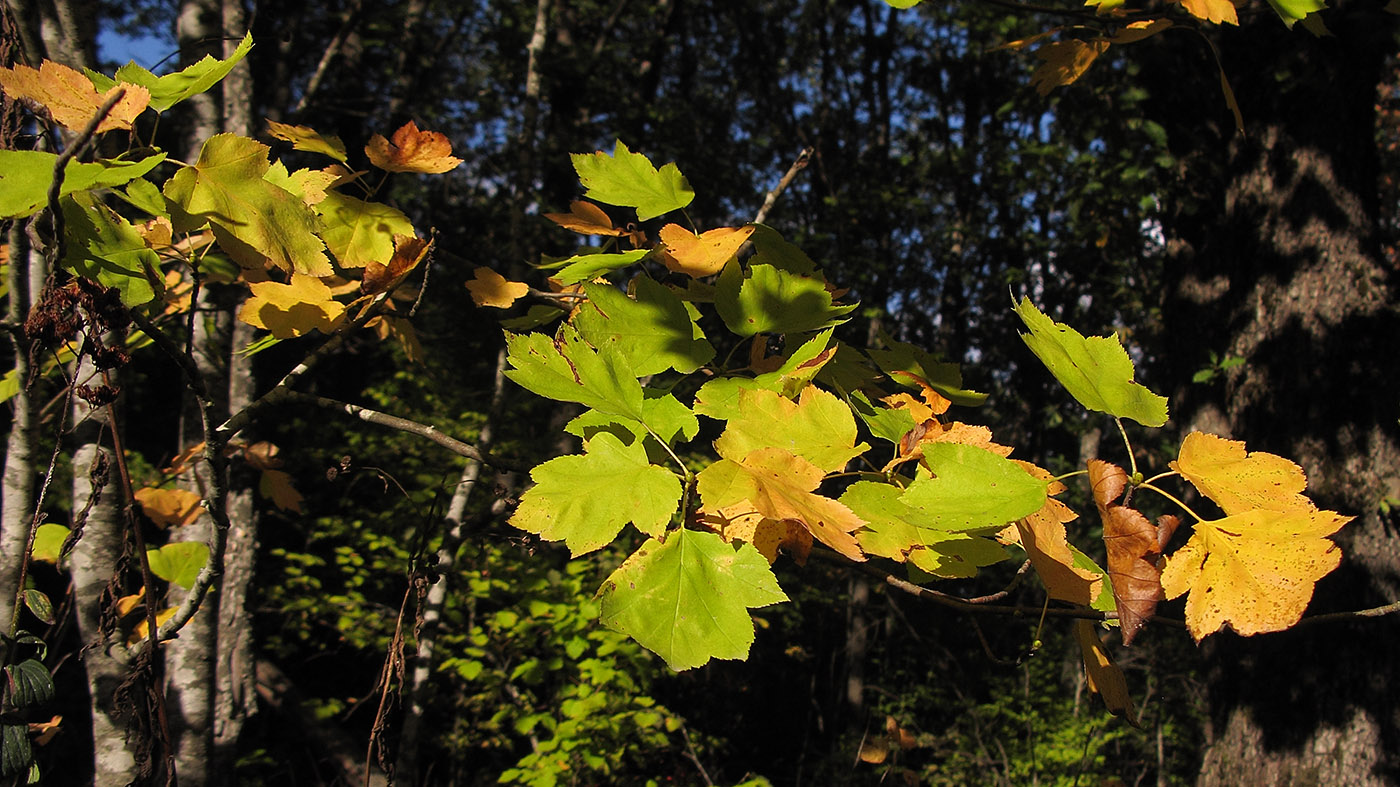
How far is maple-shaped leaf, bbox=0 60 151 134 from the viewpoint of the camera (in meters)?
0.57

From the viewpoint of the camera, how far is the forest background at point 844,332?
6.72ft

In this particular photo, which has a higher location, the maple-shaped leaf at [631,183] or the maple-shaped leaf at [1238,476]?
the maple-shaped leaf at [631,183]

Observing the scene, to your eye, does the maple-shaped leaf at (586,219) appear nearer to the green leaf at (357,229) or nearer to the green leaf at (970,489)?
the green leaf at (357,229)

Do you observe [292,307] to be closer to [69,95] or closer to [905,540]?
[69,95]

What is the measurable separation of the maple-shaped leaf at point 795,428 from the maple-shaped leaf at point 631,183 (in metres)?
0.29

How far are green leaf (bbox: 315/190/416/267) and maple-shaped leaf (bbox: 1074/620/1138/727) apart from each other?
73cm

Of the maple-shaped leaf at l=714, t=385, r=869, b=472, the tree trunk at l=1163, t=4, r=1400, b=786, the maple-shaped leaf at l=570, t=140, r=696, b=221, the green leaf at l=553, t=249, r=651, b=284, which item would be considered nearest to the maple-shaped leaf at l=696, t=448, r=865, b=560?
the maple-shaped leaf at l=714, t=385, r=869, b=472

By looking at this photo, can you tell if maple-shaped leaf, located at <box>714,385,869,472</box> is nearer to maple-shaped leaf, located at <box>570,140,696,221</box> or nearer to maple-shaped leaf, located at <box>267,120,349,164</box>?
maple-shaped leaf, located at <box>570,140,696,221</box>

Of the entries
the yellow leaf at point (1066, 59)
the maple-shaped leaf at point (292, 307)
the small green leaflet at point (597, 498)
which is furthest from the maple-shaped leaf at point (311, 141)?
the yellow leaf at point (1066, 59)

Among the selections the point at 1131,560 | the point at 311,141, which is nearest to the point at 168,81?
the point at 311,141

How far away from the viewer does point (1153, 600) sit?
0.53m

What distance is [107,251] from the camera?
676 mm

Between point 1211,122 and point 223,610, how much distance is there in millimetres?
3697

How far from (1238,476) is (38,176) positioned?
0.89m
